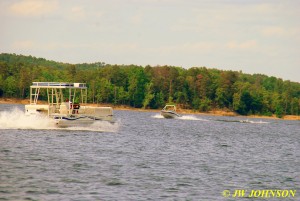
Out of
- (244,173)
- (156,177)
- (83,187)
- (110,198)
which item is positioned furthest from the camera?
(244,173)

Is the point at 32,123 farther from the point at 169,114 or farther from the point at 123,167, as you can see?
the point at 169,114

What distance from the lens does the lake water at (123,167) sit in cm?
3266

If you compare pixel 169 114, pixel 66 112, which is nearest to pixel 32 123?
pixel 66 112

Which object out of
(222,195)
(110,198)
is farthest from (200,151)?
(110,198)

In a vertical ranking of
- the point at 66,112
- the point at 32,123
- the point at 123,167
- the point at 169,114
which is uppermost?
the point at 66,112

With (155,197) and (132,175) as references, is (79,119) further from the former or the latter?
(155,197)

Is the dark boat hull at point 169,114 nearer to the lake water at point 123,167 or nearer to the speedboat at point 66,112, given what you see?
the lake water at point 123,167

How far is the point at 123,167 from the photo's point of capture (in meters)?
41.9

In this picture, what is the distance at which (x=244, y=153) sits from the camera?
59.2 metres

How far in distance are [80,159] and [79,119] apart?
20560 millimetres

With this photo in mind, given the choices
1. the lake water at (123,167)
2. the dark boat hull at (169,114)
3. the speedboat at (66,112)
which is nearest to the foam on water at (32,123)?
A: the lake water at (123,167)

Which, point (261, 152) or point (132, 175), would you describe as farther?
point (261, 152)

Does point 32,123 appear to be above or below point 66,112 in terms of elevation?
below

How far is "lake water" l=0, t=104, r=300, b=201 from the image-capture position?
32.7 m
